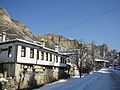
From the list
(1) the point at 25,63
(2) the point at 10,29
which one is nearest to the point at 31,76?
(1) the point at 25,63

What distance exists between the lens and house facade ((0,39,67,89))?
22.6m

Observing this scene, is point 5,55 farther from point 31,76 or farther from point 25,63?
point 31,76

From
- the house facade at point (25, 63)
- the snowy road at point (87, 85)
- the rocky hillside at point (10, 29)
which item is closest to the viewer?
the snowy road at point (87, 85)

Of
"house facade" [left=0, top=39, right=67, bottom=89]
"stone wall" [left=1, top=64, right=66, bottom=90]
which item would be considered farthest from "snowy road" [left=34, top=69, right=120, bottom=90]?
"house facade" [left=0, top=39, right=67, bottom=89]

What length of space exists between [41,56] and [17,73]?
7.49m

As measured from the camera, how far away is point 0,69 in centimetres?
2436

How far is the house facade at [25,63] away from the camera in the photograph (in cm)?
2261

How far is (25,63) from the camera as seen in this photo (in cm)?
2416

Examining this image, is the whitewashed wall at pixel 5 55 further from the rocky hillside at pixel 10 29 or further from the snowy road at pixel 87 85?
the rocky hillside at pixel 10 29

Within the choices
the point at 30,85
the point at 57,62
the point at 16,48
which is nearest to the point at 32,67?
the point at 30,85

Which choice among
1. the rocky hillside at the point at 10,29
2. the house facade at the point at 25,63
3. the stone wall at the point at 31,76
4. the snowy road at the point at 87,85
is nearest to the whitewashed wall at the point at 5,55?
the house facade at the point at 25,63

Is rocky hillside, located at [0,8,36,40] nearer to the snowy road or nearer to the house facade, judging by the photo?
the house facade

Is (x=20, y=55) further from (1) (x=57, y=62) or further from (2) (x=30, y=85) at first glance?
(1) (x=57, y=62)

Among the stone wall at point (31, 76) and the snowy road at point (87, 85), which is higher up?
the stone wall at point (31, 76)
